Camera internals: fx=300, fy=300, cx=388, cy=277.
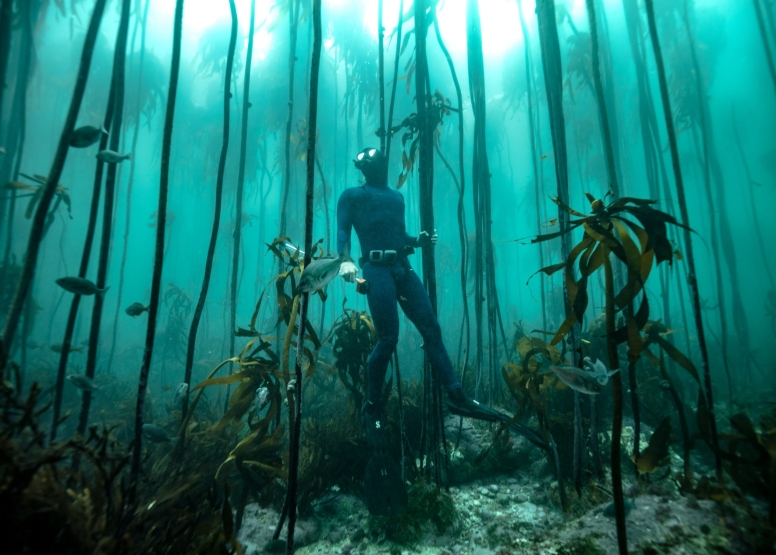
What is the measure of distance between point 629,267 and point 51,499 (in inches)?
121

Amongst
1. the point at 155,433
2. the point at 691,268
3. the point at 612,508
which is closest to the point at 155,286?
the point at 155,433

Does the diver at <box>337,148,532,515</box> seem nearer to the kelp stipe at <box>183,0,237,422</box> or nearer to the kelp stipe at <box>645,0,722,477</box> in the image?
the kelp stipe at <box>183,0,237,422</box>

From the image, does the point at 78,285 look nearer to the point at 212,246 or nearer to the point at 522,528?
the point at 212,246

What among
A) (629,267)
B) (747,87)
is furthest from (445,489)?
(747,87)

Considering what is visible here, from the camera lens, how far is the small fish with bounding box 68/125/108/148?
195cm

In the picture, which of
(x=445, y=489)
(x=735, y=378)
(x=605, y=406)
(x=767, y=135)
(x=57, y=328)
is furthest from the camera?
(x=767, y=135)

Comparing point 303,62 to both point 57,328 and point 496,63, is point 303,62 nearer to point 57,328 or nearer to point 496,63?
point 496,63

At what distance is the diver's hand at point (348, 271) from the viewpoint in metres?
1.42

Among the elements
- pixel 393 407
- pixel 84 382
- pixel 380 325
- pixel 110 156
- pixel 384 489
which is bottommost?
pixel 384 489

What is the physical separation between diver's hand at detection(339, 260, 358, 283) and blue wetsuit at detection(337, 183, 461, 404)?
1.56 metres

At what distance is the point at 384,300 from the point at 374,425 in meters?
1.35

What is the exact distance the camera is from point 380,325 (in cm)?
351

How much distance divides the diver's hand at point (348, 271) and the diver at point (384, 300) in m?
1.53

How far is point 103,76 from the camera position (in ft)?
54.6
